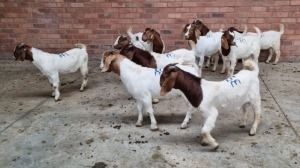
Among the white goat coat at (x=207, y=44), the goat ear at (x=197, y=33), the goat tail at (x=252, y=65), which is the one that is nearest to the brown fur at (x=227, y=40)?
the goat ear at (x=197, y=33)

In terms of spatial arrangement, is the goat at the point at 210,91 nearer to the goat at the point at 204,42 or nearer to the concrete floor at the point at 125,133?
the concrete floor at the point at 125,133

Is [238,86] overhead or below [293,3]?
below

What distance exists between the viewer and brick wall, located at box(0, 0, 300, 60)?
7414 mm

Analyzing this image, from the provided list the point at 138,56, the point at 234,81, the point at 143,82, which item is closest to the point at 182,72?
the point at 234,81

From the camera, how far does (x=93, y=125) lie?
4.50m

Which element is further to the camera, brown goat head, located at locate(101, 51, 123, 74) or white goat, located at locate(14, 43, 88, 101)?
white goat, located at locate(14, 43, 88, 101)

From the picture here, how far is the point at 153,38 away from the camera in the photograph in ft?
18.7

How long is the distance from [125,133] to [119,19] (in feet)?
15.0

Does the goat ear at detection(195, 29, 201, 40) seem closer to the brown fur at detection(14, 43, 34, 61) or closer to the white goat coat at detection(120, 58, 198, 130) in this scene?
the white goat coat at detection(120, 58, 198, 130)

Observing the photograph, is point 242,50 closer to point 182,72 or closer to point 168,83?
point 182,72

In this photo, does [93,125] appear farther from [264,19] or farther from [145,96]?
[264,19]

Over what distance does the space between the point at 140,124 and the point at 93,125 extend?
71 centimetres

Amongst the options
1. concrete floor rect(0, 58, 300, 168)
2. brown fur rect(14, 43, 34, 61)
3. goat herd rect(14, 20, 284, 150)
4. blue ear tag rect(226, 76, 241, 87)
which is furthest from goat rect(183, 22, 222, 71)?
brown fur rect(14, 43, 34, 61)

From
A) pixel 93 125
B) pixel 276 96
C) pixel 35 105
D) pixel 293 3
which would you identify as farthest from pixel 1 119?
pixel 293 3
